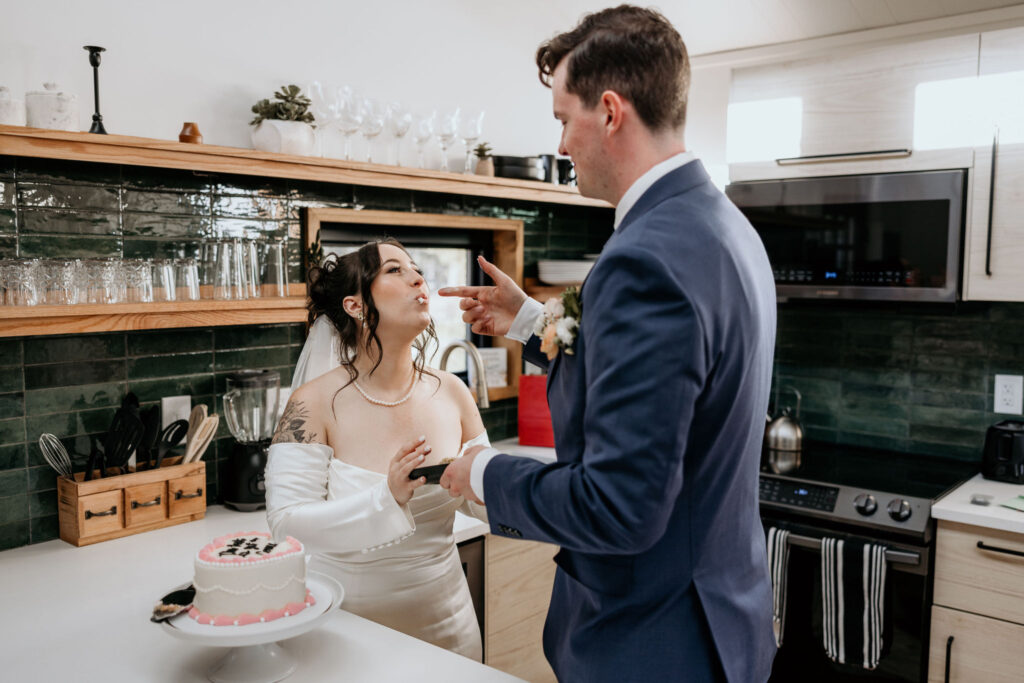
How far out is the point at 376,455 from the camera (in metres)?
2.00

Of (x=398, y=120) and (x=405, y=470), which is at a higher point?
(x=398, y=120)

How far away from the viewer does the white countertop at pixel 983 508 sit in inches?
98.3

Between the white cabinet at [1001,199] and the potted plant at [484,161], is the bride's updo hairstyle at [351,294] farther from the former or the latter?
the white cabinet at [1001,199]

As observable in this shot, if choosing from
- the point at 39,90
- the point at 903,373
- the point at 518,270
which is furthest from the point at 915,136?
the point at 39,90

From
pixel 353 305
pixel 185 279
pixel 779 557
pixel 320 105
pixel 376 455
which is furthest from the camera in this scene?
pixel 779 557

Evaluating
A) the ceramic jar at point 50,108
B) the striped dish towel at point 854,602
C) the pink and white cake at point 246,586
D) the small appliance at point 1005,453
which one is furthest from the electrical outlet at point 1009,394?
the ceramic jar at point 50,108

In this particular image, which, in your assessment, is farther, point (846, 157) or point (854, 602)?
point (846, 157)

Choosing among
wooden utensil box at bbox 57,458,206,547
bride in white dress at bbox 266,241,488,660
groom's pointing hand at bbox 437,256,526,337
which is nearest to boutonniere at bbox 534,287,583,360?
groom's pointing hand at bbox 437,256,526,337

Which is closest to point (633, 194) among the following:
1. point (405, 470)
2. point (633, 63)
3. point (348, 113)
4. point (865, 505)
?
point (633, 63)

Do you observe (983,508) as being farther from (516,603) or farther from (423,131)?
(423,131)

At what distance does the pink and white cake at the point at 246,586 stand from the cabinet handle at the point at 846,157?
250cm

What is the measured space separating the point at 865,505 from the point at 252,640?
2148 mm

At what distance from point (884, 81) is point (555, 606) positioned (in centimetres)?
245

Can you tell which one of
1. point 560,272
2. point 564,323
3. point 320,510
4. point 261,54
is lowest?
point 320,510
